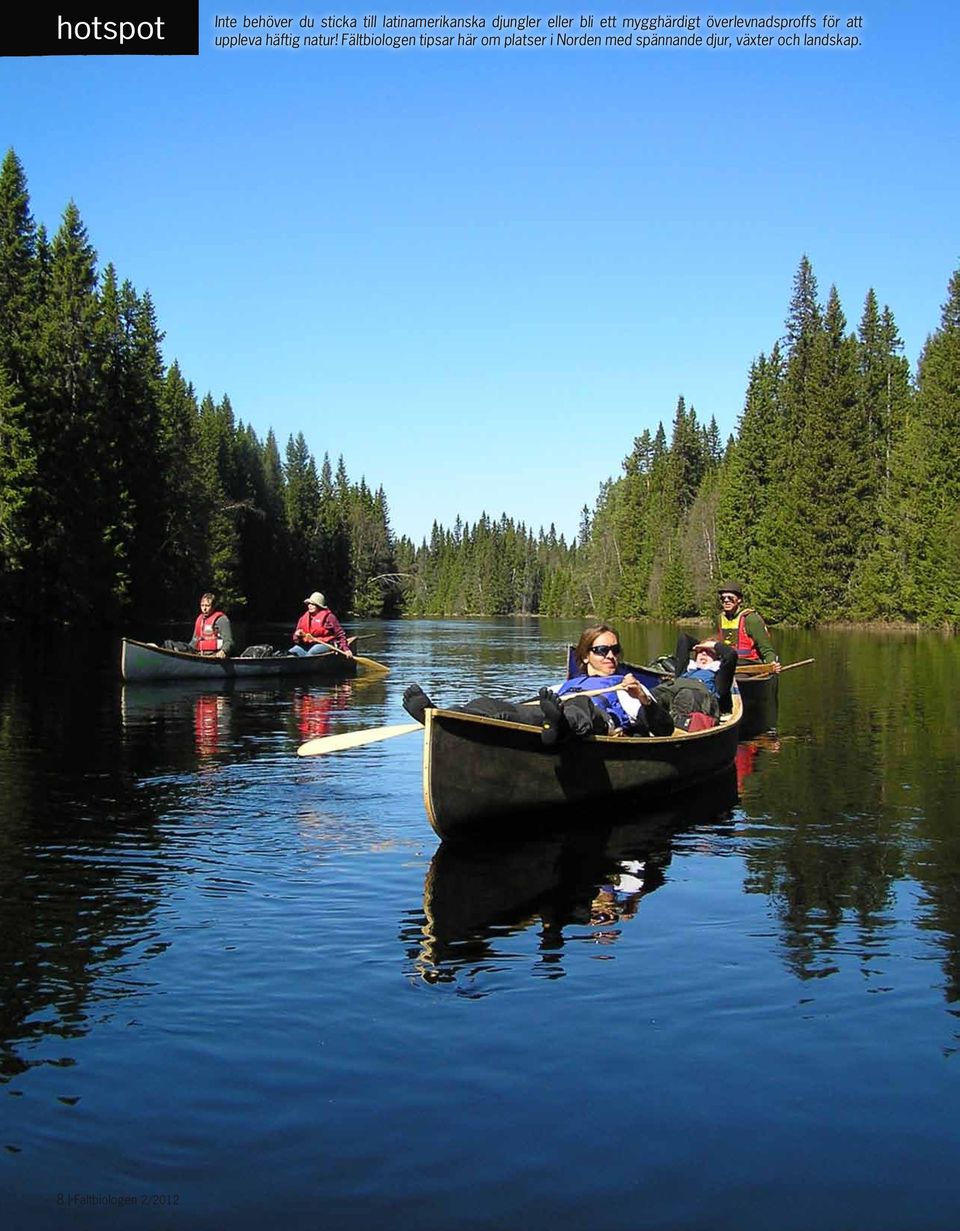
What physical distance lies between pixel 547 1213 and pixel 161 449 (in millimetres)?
63255

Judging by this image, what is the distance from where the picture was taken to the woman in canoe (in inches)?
417

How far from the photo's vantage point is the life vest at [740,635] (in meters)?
21.8

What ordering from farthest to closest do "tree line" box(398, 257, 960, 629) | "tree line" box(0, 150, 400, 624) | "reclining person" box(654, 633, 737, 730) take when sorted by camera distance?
1. "tree line" box(398, 257, 960, 629)
2. "tree line" box(0, 150, 400, 624)
3. "reclining person" box(654, 633, 737, 730)

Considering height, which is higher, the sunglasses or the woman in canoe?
the sunglasses

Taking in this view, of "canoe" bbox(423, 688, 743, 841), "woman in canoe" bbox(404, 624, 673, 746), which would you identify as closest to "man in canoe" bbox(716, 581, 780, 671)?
"woman in canoe" bbox(404, 624, 673, 746)

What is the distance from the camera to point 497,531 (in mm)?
188000

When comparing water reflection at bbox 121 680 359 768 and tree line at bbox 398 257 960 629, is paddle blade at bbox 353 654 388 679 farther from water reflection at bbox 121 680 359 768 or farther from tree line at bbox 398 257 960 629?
tree line at bbox 398 257 960 629

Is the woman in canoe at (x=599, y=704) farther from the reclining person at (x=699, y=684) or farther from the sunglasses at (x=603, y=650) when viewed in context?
the reclining person at (x=699, y=684)

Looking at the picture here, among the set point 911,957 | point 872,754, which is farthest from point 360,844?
point 872,754

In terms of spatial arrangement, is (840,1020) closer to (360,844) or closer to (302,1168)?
(302,1168)

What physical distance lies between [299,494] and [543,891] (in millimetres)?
116213

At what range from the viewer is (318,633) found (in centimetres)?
3030

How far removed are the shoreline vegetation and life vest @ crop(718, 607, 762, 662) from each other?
27.7 metres

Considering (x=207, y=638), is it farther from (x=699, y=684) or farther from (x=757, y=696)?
(x=699, y=684)
